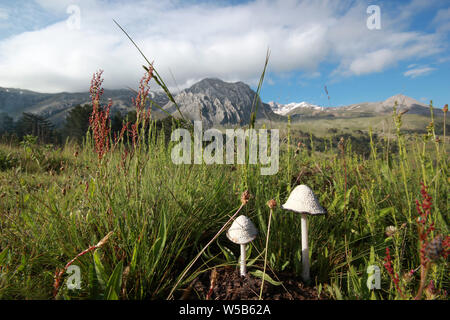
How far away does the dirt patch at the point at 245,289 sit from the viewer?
139 centimetres

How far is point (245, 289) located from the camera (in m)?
1.41

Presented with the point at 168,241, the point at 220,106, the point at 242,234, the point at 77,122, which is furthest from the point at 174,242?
the point at 77,122

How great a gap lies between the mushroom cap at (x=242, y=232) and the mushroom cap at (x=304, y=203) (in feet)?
0.95

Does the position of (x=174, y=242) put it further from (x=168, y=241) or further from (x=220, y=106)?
(x=220, y=106)

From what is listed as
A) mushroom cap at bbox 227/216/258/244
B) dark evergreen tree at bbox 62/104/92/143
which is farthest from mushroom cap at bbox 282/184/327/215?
dark evergreen tree at bbox 62/104/92/143

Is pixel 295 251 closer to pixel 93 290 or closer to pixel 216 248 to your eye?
pixel 216 248

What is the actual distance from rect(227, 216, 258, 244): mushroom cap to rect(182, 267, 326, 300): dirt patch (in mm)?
259

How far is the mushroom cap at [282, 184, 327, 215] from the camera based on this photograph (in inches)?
55.9

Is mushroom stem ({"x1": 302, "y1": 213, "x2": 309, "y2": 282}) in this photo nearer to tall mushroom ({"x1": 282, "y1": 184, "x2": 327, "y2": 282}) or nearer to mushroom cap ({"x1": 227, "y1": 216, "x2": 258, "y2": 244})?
tall mushroom ({"x1": 282, "y1": 184, "x2": 327, "y2": 282})

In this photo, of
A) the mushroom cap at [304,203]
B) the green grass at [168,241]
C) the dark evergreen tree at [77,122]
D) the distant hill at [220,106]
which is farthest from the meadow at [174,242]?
the dark evergreen tree at [77,122]

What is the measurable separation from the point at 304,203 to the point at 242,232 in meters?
0.44

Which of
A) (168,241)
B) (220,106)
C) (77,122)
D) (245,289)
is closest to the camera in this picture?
(245,289)
